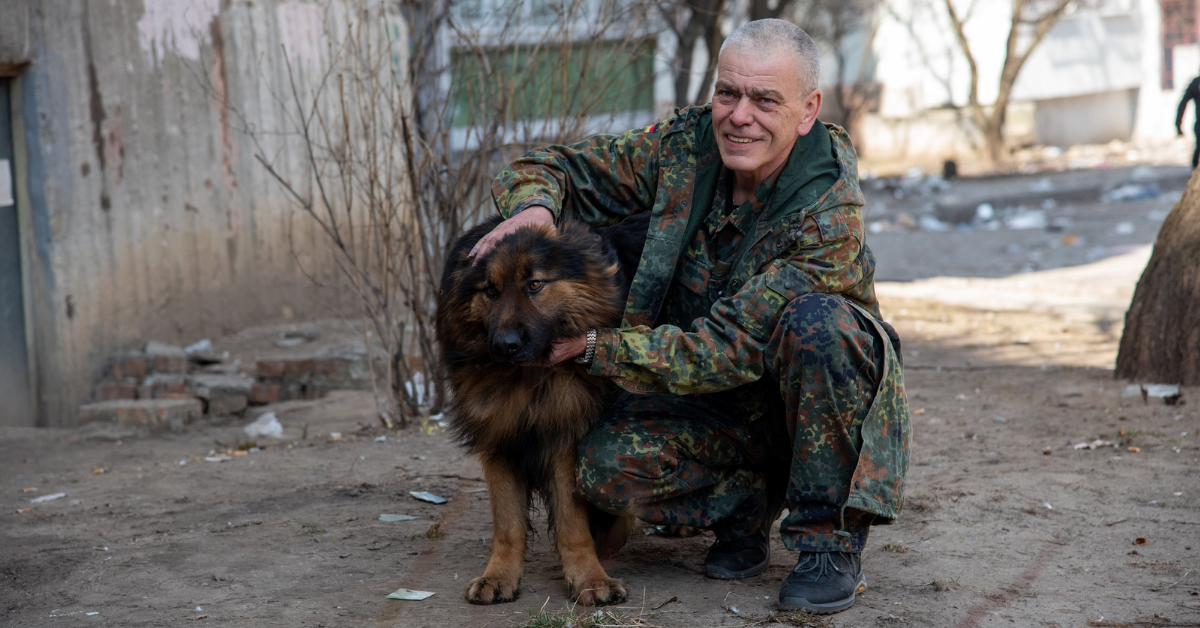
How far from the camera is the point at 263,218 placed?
7078mm

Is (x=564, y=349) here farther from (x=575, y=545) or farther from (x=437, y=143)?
(x=437, y=143)

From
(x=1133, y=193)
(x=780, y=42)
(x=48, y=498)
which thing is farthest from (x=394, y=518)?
(x=1133, y=193)

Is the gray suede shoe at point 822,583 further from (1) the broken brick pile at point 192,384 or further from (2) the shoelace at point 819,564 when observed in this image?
(1) the broken brick pile at point 192,384

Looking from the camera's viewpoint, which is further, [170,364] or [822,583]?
[170,364]

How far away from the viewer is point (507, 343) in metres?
2.67

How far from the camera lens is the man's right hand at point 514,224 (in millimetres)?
2881

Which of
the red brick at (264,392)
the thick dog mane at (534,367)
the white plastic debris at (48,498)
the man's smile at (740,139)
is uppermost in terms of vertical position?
the man's smile at (740,139)

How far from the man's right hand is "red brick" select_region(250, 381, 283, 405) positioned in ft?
12.2

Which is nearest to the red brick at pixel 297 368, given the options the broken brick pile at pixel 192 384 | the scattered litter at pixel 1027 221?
the broken brick pile at pixel 192 384

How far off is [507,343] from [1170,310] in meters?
4.00

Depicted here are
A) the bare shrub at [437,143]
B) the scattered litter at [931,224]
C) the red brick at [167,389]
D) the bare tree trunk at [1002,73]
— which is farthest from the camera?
the bare tree trunk at [1002,73]

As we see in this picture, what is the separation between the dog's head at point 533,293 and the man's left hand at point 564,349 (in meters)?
0.02

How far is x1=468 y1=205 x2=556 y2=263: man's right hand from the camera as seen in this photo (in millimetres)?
2881

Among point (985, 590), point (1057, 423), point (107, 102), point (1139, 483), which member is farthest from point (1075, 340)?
point (107, 102)
